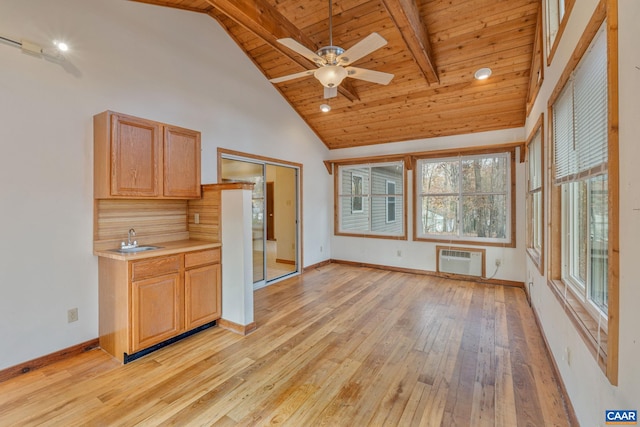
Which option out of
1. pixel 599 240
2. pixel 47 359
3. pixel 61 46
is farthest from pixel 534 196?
pixel 47 359

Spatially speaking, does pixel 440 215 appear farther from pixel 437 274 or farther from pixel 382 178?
pixel 382 178

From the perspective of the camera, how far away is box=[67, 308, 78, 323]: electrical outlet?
104 inches

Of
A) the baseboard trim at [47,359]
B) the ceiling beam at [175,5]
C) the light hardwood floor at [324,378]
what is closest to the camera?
the light hardwood floor at [324,378]

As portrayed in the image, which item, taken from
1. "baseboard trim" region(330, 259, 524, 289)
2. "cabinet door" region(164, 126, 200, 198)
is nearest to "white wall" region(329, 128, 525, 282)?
"baseboard trim" region(330, 259, 524, 289)

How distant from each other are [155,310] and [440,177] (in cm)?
489

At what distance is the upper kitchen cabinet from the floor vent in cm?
429

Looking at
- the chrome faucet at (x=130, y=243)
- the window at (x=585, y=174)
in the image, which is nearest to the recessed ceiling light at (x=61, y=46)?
the chrome faucet at (x=130, y=243)

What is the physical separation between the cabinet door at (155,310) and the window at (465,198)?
430 centimetres

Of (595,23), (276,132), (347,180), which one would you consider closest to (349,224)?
(347,180)

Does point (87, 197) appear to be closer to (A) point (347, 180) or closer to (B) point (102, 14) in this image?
(B) point (102, 14)

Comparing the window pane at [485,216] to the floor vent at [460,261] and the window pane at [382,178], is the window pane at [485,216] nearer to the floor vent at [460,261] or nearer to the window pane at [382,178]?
the floor vent at [460,261]

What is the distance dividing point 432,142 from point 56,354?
230 inches

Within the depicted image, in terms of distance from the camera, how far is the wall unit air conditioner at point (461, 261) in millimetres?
4975
